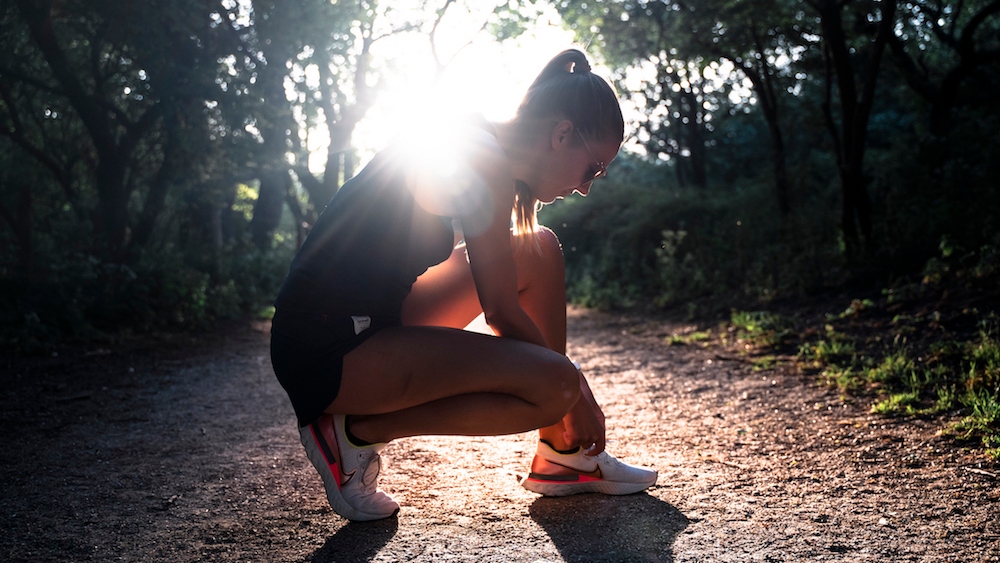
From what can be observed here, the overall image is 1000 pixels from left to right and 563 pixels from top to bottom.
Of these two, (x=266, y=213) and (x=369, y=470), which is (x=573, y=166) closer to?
(x=369, y=470)

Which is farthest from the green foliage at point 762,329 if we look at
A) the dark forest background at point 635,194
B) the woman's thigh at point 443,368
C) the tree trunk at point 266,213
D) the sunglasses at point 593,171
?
the tree trunk at point 266,213

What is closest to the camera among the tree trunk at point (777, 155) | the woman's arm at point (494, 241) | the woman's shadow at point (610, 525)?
the woman's shadow at point (610, 525)

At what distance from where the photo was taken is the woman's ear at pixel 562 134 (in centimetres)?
236

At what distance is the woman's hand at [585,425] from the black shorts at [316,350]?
27.7 inches

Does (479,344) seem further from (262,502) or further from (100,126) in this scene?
(100,126)

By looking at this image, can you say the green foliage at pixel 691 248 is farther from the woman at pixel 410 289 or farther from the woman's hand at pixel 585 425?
the woman at pixel 410 289

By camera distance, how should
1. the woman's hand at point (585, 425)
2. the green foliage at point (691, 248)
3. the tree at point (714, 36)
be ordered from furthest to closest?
the tree at point (714, 36), the green foliage at point (691, 248), the woman's hand at point (585, 425)

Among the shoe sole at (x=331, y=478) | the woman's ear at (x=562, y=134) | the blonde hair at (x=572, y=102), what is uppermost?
the blonde hair at (x=572, y=102)

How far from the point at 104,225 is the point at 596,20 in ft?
31.7

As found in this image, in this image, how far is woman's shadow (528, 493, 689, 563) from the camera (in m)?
2.12

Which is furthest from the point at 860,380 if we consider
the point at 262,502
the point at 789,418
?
the point at 262,502

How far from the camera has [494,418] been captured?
2.45 metres

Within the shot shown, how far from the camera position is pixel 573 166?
7.99 feet

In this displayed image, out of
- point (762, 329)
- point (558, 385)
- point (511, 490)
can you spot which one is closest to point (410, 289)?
point (558, 385)
